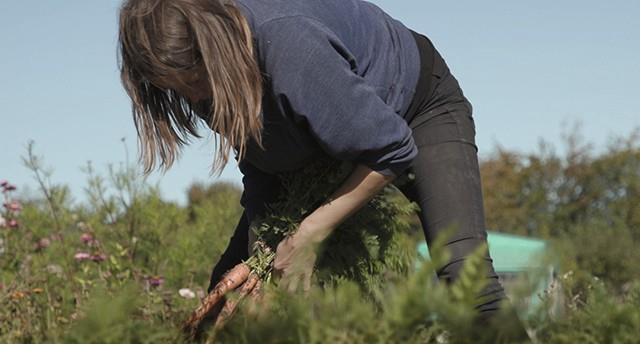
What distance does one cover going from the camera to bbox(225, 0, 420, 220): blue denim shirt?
277 centimetres

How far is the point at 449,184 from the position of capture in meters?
3.09

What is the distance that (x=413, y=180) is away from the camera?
3182mm

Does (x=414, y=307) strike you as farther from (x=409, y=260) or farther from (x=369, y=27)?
(x=409, y=260)

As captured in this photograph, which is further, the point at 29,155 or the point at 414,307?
the point at 29,155

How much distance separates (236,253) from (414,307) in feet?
7.54

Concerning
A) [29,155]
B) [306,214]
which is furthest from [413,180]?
[29,155]

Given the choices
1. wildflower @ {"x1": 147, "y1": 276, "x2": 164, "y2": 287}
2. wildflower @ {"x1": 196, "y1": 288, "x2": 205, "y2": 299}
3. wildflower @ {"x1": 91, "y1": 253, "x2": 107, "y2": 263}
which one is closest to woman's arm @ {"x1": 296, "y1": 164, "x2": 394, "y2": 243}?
wildflower @ {"x1": 147, "y1": 276, "x2": 164, "y2": 287}

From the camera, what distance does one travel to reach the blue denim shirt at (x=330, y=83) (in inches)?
109

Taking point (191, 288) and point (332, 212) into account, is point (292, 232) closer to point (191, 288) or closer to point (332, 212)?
point (332, 212)

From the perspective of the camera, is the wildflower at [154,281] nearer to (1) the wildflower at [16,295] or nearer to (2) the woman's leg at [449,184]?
(1) the wildflower at [16,295]

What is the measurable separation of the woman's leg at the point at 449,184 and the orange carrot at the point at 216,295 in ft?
1.98

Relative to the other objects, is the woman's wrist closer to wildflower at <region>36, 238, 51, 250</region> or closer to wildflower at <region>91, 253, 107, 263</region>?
wildflower at <region>91, 253, 107, 263</region>

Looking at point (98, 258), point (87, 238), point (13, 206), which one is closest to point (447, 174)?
point (98, 258)

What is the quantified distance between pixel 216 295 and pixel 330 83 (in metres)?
0.80
